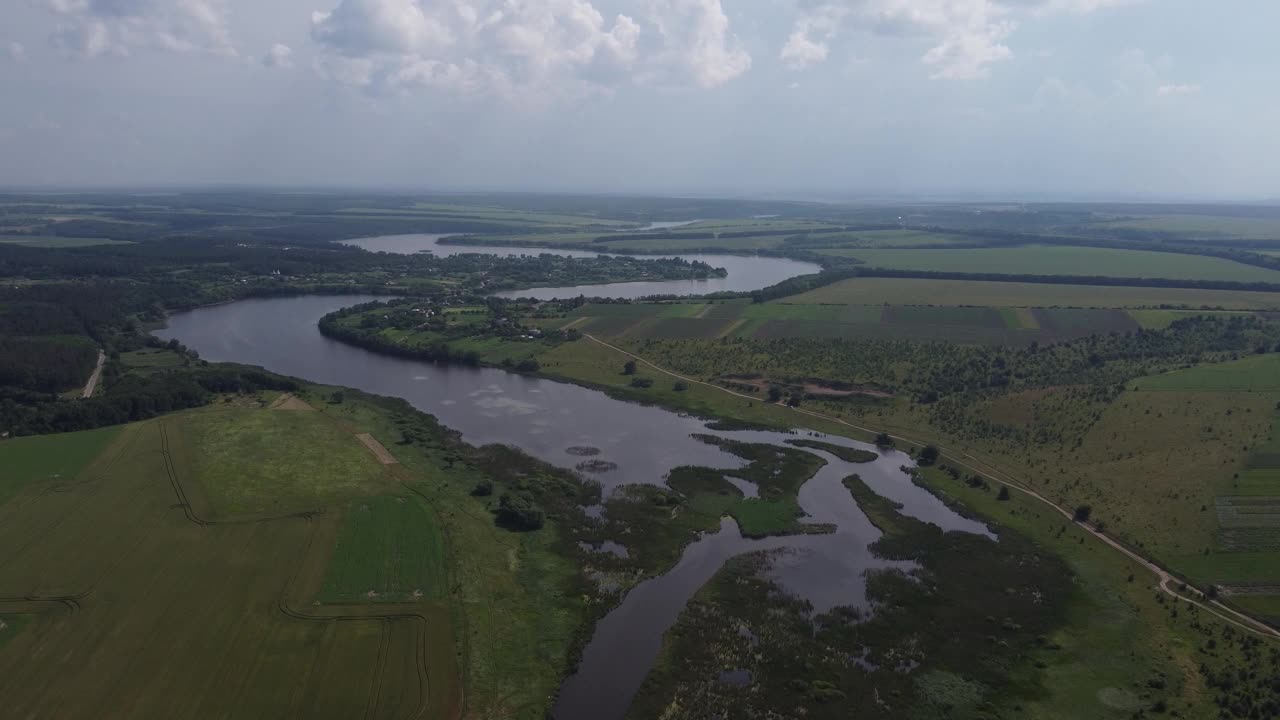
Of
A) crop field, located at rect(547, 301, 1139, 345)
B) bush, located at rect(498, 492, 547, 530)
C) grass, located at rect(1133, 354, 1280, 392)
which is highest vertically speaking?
grass, located at rect(1133, 354, 1280, 392)

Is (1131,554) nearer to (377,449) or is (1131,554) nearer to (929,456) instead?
(929,456)

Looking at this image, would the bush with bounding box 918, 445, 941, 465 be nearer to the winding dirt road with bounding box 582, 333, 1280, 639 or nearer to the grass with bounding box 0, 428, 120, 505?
the winding dirt road with bounding box 582, 333, 1280, 639

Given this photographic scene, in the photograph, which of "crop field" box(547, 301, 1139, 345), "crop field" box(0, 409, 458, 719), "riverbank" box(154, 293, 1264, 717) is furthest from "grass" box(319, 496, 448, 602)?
"crop field" box(547, 301, 1139, 345)

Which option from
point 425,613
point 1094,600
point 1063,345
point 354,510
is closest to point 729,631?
point 425,613

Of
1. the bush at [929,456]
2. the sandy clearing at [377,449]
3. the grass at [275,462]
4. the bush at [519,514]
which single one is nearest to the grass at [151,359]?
the grass at [275,462]

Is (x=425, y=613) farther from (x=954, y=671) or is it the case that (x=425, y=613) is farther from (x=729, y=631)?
(x=954, y=671)

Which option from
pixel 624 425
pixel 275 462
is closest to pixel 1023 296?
pixel 624 425
